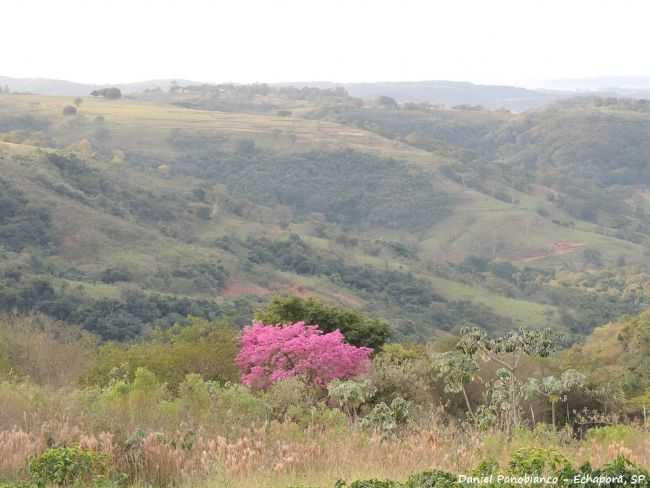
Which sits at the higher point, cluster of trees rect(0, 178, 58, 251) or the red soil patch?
cluster of trees rect(0, 178, 58, 251)

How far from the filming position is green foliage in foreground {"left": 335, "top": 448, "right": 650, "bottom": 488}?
7.36 m

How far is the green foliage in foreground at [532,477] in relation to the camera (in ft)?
24.1

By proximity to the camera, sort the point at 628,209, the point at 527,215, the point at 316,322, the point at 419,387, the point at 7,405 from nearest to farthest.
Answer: the point at 7,405 → the point at 419,387 → the point at 316,322 → the point at 527,215 → the point at 628,209

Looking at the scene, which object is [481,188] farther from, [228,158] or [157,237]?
[157,237]

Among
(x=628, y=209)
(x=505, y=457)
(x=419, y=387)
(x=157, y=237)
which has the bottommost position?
(x=628, y=209)

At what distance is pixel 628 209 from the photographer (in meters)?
156

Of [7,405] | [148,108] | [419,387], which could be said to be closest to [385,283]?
[419,387]

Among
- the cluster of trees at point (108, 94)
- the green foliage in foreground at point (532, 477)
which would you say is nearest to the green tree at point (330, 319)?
the green foliage in foreground at point (532, 477)

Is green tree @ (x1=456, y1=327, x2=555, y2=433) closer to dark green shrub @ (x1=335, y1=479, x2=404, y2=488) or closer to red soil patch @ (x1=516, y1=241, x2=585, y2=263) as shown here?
dark green shrub @ (x1=335, y1=479, x2=404, y2=488)

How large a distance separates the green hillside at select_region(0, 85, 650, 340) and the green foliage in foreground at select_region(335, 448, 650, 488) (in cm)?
4724

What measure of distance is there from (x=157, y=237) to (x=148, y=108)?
87.6 m

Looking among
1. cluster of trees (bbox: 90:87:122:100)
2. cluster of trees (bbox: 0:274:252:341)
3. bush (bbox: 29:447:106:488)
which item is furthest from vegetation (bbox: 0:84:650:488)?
cluster of trees (bbox: 90:87:122:100)

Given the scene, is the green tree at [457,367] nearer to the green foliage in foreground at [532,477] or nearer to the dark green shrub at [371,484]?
the green foliage in foreground at [532,477]

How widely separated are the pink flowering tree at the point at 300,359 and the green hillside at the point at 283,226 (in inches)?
1417
